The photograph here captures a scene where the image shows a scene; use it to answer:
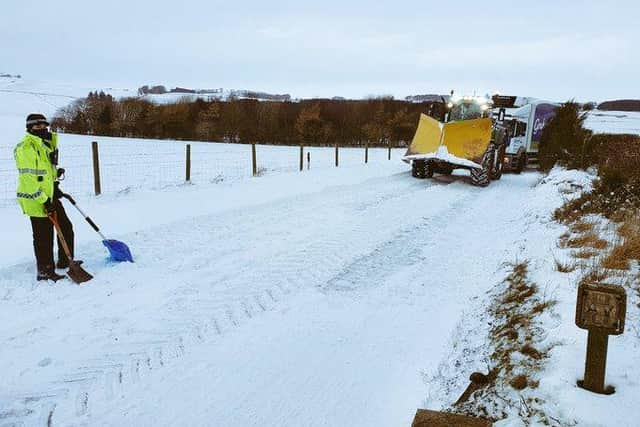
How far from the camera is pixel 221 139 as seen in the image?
2547 inches

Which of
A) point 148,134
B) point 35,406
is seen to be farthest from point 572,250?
point 148,134

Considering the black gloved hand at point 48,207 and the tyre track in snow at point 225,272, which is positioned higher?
the black gloved hand at point 48,207

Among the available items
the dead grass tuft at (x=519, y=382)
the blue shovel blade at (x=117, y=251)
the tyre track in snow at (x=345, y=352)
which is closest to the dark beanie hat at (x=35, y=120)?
the blue shovel blade at (x=117, y=251)

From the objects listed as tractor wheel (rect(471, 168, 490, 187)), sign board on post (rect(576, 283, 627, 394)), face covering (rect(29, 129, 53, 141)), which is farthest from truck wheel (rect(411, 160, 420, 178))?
sign board on post (rect(576, 283, 627, 394))

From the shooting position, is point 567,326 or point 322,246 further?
point 322,246

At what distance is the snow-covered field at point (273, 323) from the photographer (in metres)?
3.38

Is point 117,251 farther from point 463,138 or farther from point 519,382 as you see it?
point 463,138

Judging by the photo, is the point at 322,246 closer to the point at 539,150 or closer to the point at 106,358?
the point at 106,358

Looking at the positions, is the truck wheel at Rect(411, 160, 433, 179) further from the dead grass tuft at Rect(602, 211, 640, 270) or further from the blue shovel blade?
the blue shovel blade

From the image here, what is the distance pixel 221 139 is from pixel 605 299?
64585 millimetres

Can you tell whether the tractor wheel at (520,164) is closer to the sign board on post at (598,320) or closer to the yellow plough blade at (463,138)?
the yellow plough blade at (463,138)

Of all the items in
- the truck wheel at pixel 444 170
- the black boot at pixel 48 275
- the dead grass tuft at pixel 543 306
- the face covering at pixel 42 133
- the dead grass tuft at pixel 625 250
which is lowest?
the black boot at pixel 48 275

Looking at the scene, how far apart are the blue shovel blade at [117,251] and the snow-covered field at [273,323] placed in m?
0.15

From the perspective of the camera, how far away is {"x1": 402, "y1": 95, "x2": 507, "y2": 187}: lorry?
45.8ft
